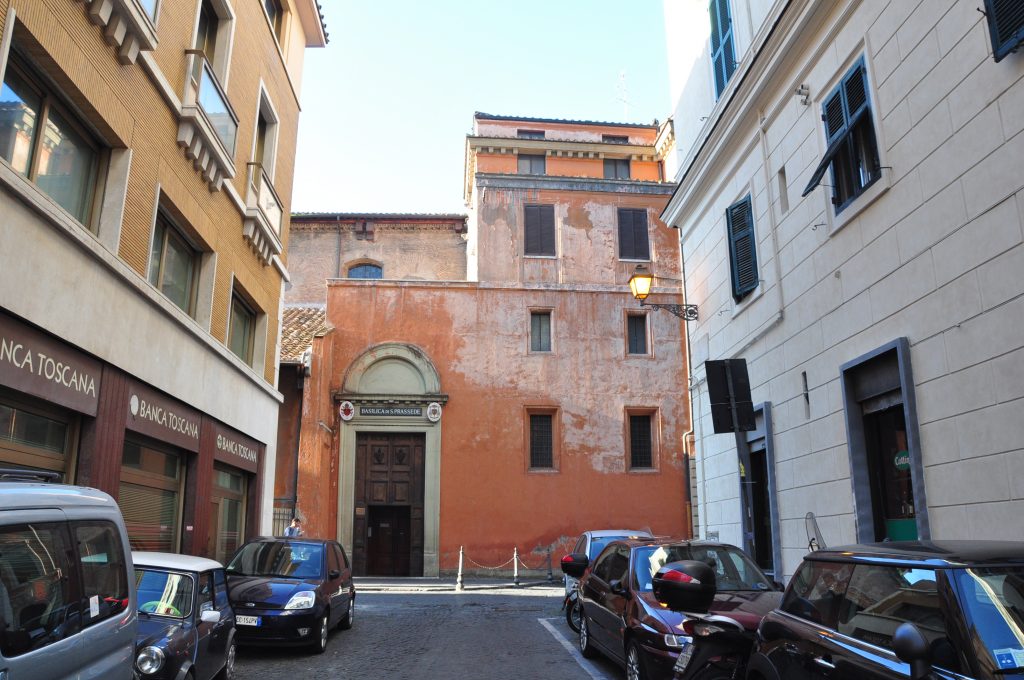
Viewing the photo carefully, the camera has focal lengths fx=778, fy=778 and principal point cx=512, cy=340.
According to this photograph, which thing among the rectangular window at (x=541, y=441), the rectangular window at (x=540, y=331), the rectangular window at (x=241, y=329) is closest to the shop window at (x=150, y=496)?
the rectangular window at (x=241, y=329)

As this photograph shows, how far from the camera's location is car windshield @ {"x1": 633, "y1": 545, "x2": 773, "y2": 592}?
28.0 feet

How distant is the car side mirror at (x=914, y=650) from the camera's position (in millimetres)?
3264

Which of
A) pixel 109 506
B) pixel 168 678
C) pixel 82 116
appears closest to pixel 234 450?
pixel 82 116

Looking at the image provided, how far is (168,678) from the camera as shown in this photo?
6.58 meters

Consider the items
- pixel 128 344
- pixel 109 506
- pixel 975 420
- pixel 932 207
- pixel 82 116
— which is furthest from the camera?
pixel 128 344

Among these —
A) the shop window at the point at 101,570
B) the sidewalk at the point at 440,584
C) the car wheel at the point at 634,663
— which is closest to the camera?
the shop window at the point at 101,570

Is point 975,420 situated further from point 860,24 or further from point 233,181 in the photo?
point 233,181

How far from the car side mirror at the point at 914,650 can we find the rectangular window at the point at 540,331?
24.1 meters

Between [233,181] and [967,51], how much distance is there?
1149 centimetres

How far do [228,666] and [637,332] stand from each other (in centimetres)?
2149

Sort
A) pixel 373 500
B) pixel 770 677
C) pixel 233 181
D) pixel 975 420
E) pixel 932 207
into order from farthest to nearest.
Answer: pixel 373 500 → pixel 233 181 → pixel 932 207 → pixel 975 420 → pixel 770 677

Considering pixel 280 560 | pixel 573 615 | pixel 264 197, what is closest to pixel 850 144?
pixel 573 615

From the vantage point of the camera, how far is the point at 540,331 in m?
27.8

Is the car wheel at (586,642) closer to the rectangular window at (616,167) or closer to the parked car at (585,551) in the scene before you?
the parked car at (585,551)
